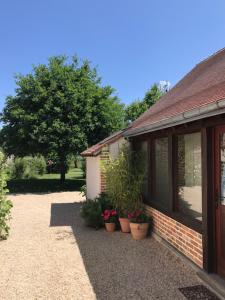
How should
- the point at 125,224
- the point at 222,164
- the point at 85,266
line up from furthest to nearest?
the point at 125,224 → the point at 85,266 → the point at 222,164

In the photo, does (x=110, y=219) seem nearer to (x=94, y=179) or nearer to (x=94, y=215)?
(x=94, y=215)

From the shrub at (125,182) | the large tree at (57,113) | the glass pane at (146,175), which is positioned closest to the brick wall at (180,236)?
the shrub at (125,182)

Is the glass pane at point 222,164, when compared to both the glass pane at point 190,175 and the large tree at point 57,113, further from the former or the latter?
the large tree at point 57,113

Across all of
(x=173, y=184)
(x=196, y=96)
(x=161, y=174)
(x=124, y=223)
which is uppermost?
(x=196, y=96)

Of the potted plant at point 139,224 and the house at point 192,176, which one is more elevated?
the house at point 192,176

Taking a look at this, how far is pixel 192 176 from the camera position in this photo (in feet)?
19.0

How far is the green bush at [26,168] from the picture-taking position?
78.8 ft

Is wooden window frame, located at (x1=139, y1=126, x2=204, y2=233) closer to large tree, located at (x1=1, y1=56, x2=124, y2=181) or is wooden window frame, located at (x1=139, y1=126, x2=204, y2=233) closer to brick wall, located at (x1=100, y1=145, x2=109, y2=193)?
brick wall, located at (x1=100, y1=145, x2=109, y2=193)

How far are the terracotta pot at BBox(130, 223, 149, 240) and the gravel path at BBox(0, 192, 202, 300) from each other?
189 millimetres

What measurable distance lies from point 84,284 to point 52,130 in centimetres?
1159

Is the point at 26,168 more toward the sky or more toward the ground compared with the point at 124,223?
more toward the sky

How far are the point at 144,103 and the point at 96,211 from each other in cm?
2407

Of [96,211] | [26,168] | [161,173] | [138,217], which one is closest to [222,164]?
[161,173]

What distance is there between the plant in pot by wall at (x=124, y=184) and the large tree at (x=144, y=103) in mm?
22613
